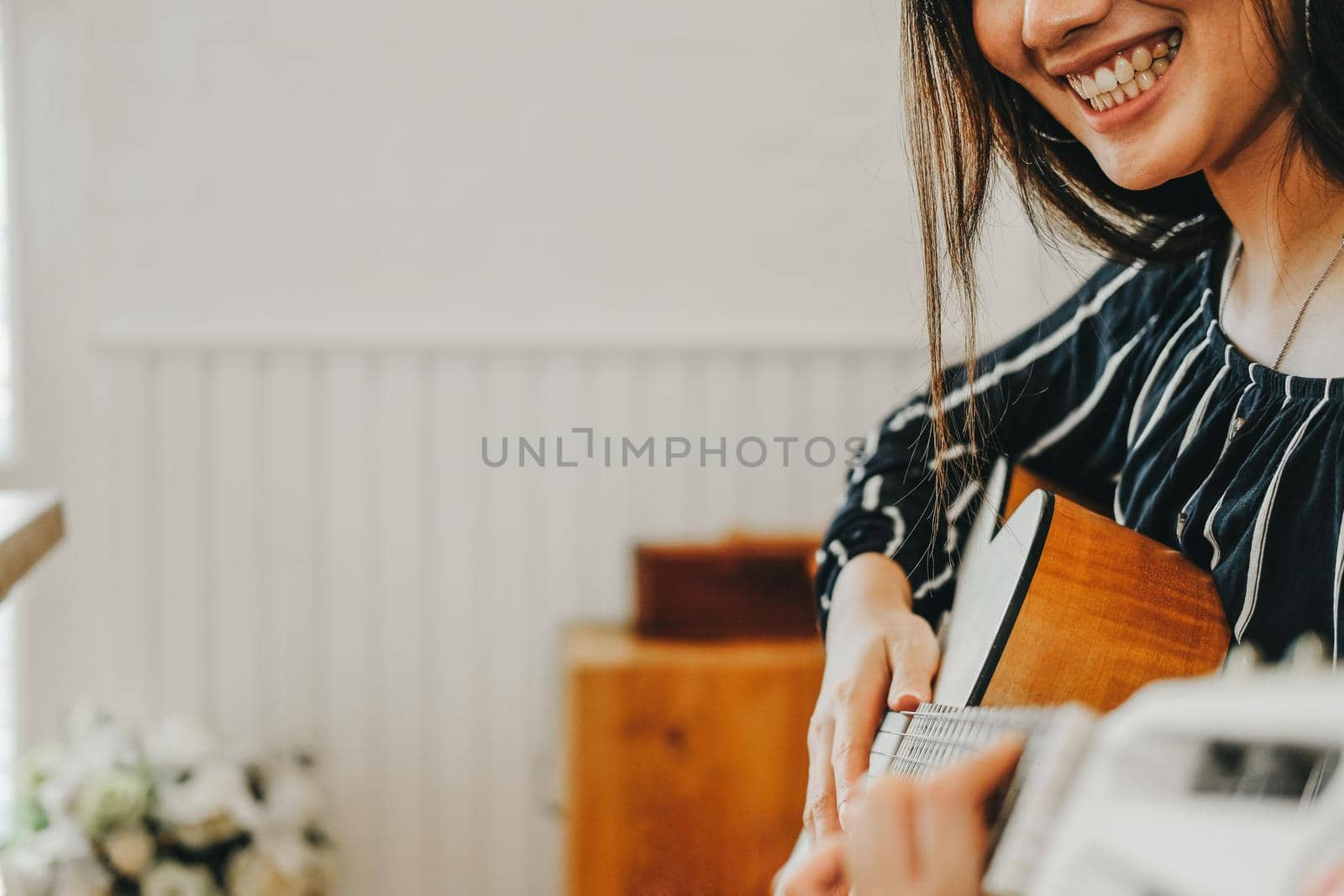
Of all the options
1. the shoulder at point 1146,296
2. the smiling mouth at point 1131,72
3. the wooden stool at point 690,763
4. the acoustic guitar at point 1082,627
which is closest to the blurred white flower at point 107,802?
the wooden stool at point 690,763

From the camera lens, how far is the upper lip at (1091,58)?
699 millimetres

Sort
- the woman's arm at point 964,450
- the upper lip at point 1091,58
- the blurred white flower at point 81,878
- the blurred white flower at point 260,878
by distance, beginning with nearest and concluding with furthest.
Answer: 1. the upper lip at point 1091,58
2. the woman's arm at point 964,450
3. the blurred white flower at point 81,878
4. the blurred white flower at point 260,878

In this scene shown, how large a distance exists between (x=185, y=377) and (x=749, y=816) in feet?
3.73

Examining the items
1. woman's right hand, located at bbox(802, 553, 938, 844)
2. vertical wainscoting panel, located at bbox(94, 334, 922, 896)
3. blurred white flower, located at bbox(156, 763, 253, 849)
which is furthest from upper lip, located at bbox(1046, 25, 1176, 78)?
blurred white flower, located at bbox(156, 763, 253, 849)

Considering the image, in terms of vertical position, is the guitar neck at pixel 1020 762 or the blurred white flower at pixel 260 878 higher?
the guitar neck at pixel 1020 762

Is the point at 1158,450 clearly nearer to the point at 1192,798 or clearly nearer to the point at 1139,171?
the point at 1139,171

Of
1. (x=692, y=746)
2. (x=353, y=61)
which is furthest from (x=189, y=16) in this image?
(x=692, y=746)

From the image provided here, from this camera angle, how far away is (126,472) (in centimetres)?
182

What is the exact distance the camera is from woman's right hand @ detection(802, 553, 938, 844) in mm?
809

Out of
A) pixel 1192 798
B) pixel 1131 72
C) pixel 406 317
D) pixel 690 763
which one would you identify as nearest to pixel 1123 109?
pixel 1131 72

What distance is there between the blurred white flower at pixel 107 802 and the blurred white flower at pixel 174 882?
0.08 metres

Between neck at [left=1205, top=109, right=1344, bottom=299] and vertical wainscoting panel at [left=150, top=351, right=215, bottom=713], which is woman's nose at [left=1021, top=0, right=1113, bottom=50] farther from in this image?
vertical wainscoting panel at [left=150, top=351, right=215, bottom=713]

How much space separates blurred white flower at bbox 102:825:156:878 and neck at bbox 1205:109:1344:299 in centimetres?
151

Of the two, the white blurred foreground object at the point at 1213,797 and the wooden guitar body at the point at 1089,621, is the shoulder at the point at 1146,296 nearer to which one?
the wooden guitar body at the point at 1089,621
